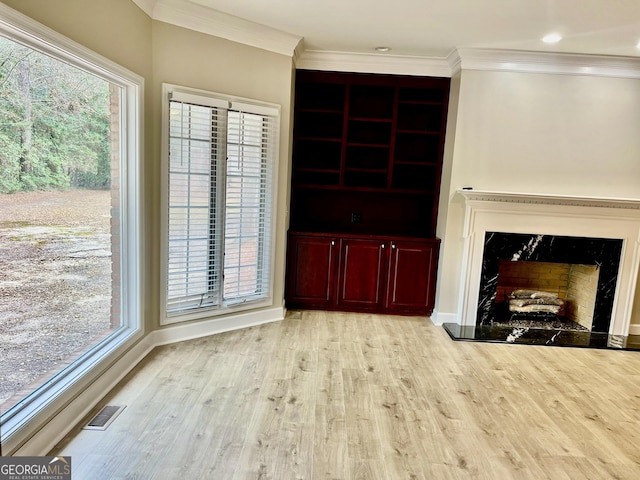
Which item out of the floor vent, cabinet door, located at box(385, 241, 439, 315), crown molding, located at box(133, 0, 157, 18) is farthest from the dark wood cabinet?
the floor vent

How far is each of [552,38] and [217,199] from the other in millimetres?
3145

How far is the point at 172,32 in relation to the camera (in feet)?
10.6

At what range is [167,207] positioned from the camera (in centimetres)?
336

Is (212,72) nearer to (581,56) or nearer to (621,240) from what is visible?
(581,56)

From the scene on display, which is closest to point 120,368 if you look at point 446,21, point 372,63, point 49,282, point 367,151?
point 49,282

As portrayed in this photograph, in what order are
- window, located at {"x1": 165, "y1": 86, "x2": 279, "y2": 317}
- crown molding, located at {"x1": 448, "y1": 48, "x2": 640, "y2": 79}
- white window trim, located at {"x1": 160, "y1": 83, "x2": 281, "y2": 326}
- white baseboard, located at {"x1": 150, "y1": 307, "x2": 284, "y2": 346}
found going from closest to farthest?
white window trim, located at {"x1": 160, "y1": 83, "x2": 281, "y2": 326} → window, located at {"x1": 165, "y1": 86, "x2": 279, "y2": 317} → white baseboard, located at {"x1": 150, "y1": 307, "x2": 284, "y2": 346} → crown molding, located at {"x1": 448, "y1": 48, "x2": 640, "y2": 79}

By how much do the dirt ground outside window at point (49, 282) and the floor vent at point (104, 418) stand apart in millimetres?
350

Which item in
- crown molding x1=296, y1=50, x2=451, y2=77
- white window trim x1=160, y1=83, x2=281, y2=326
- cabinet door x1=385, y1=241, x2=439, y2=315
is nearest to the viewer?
white window trim x1=160, y1=83, x2=281, y2=326

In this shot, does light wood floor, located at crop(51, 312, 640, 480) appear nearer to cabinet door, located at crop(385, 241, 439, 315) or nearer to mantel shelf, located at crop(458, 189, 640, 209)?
cabinet door, located at crop(385, 241, 439, 315)

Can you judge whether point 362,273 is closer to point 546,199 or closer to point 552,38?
point 546,199

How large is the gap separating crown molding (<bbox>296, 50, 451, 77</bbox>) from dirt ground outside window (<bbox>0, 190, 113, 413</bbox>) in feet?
8.58

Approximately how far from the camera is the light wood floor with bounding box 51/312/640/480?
2.12 meters

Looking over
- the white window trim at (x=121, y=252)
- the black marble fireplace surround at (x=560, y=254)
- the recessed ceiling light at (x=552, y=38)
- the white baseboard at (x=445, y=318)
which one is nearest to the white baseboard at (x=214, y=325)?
the white window trim at (x=121, y=252)

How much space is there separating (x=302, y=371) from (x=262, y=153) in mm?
1986
